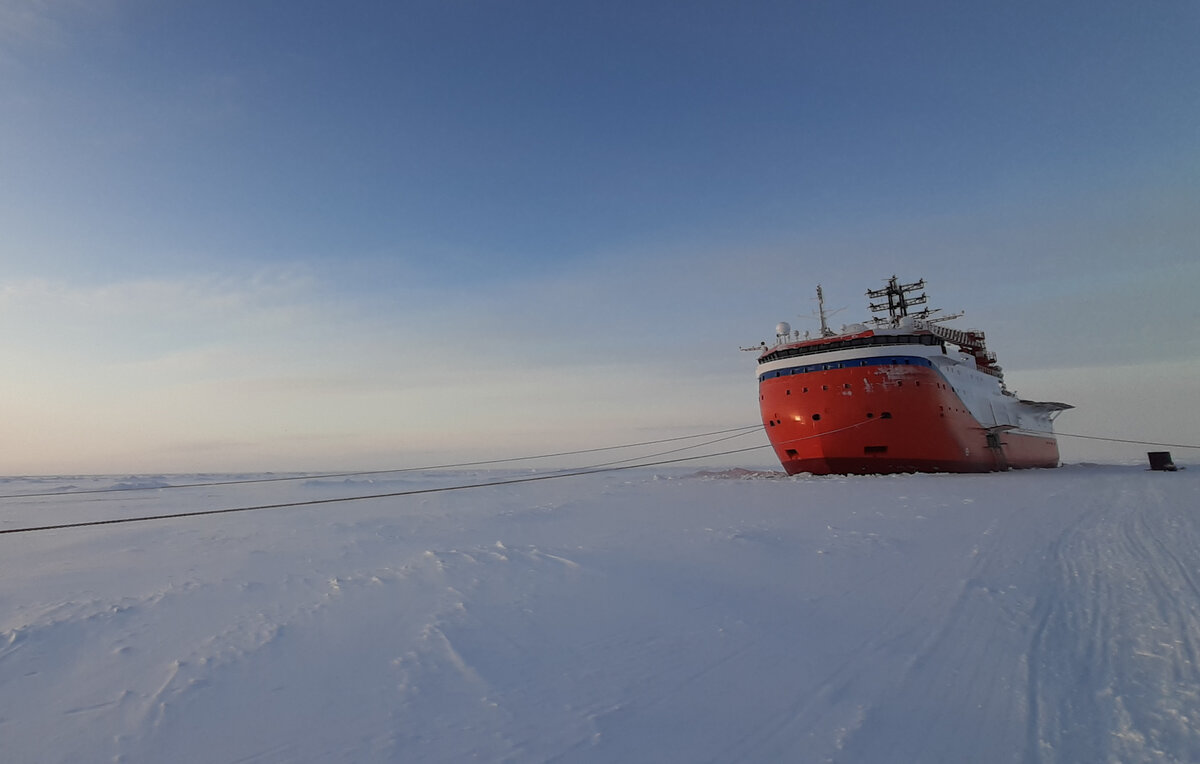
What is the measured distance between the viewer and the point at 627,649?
5.21 meters

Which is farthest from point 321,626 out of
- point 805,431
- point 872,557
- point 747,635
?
point 805,431

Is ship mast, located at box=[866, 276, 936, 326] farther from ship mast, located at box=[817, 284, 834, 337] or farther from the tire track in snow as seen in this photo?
the tire track in snow

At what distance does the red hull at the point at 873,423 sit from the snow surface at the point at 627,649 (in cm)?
1072

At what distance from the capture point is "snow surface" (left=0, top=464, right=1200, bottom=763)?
12.4 feet

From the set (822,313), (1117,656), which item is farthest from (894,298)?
(1117,656)

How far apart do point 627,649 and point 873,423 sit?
754 inches

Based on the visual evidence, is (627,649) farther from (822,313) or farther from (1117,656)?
(822,313)

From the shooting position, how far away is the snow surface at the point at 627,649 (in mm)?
3791

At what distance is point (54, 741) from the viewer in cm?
400

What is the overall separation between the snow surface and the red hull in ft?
35.2

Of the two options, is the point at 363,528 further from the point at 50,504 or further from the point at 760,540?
the point at 50,504

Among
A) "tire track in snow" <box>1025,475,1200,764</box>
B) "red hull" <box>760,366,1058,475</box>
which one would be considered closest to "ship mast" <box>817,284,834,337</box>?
"red hull" <box>760,366,1058,475</box>

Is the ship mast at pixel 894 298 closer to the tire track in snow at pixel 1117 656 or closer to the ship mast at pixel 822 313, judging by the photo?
the ship mast at pixel 822 313

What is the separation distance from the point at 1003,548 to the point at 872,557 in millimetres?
2307
